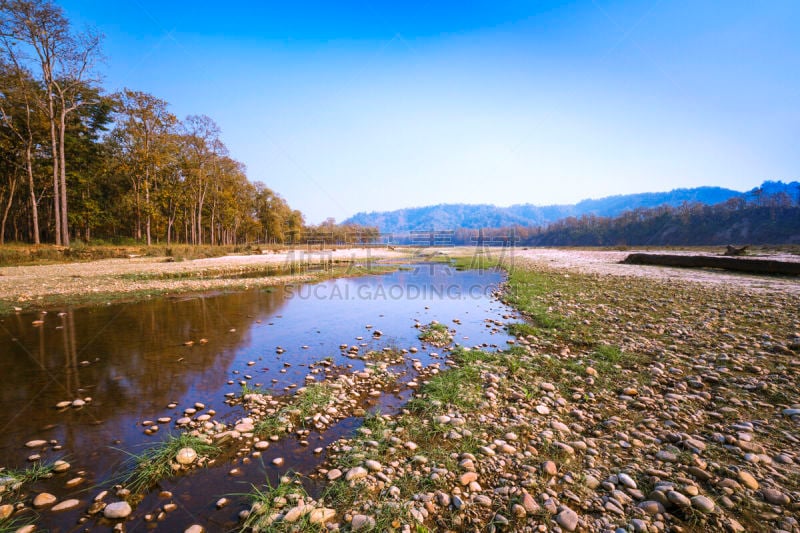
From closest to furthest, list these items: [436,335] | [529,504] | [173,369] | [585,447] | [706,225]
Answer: [529,504], [585,447], [173,369], [436,335], [706,225]

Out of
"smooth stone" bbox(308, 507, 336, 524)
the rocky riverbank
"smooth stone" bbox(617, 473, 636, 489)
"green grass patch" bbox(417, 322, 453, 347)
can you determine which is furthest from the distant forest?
"smooth stone" bbox(308, 507, 336, 524)

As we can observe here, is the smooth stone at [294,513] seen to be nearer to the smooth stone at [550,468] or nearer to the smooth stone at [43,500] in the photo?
the smooth stone at [43,500]

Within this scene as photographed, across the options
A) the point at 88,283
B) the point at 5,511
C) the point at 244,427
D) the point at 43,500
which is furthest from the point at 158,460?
the point at 88,283

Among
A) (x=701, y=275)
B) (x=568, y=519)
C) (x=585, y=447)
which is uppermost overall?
(x=701, y=275)

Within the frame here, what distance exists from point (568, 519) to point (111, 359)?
10000 mm

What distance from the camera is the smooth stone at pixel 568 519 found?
288 cm

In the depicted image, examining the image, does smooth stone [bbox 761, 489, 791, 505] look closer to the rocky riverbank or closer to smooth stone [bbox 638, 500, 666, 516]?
the rocky riverbank

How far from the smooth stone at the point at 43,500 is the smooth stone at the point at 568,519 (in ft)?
17.4

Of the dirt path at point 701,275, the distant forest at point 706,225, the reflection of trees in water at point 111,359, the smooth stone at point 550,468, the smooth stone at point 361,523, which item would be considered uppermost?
the distant forest at point 706,225

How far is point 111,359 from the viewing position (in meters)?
7.69

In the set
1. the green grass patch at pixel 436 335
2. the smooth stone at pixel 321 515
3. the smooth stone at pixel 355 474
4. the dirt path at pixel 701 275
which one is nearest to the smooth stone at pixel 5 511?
the smooth stone at pixel 321 515

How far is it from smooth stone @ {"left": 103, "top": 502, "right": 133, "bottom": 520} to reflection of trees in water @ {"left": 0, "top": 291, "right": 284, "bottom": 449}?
1744 mm

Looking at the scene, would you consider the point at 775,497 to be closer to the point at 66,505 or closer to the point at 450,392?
the point at 450,392

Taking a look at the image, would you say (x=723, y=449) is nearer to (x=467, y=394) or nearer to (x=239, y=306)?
(x=467, y=394)
